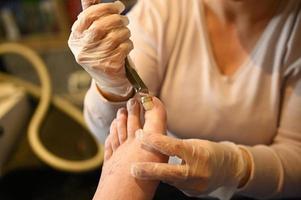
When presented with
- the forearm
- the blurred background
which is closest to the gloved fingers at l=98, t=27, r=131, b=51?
the forearm

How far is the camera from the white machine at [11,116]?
117cm

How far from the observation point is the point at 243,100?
0.82 metres

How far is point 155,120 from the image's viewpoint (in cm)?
62

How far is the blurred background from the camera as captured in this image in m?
1.16

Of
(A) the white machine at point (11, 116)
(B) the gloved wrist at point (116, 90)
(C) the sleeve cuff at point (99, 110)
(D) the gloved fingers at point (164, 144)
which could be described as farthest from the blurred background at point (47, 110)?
(D) the gloved fingers at point (164, 144)

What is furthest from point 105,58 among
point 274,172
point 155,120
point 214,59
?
point 274,172

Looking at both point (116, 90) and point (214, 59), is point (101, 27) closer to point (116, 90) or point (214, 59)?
point (116, 90)

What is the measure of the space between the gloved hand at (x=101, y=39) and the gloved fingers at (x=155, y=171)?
0.51 feet

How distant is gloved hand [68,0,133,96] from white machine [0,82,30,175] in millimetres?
612

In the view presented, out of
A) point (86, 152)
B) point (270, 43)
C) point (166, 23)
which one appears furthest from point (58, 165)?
point (270, 43)

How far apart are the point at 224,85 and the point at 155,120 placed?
246 millimetres

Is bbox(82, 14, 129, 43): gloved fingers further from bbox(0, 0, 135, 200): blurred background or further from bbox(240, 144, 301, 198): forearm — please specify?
bbox(0, 0, 135, 200): blurred background

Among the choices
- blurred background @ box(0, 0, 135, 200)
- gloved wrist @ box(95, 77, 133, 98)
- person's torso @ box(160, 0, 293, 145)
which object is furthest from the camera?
blurred background @ box(0, 0, 135, 200)

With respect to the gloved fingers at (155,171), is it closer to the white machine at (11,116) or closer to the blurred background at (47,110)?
the blurred background at (47,110)
